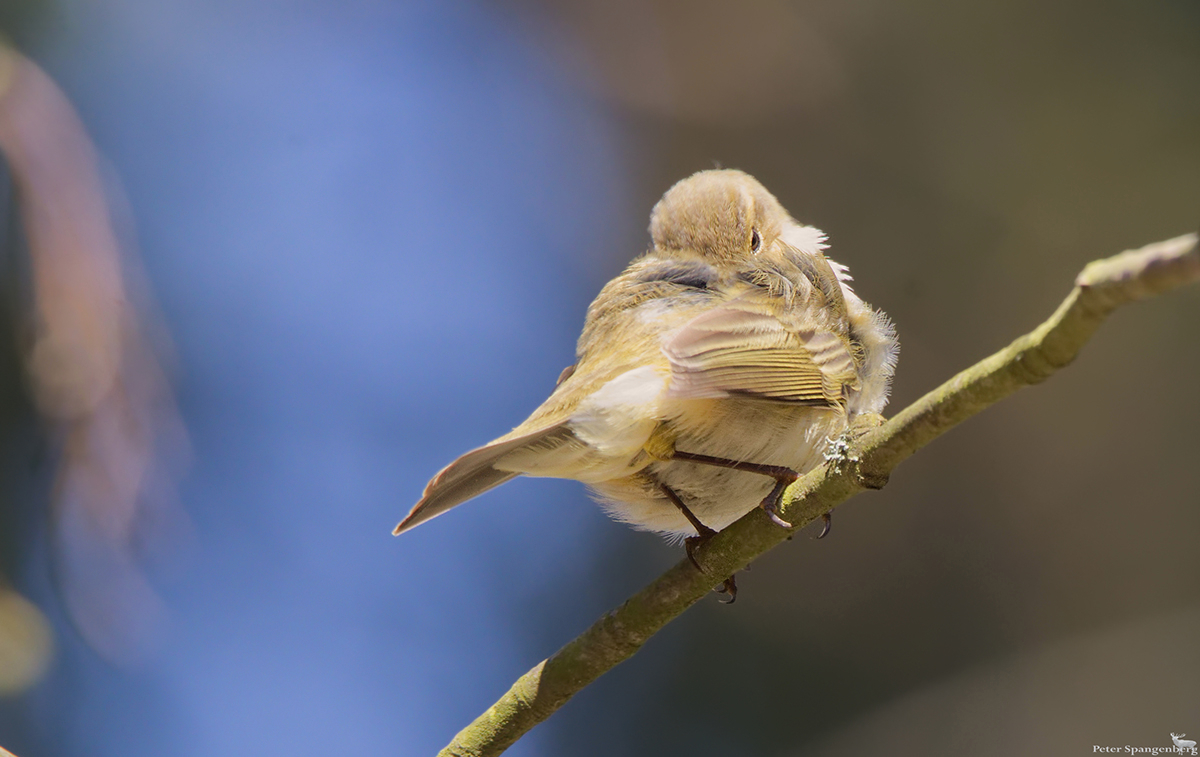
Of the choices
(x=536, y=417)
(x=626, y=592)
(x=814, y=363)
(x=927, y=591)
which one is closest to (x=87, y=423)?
(x=536, y=417)

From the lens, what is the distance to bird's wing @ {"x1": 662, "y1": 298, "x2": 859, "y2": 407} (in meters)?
2.30

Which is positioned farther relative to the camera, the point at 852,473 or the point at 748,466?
the point at 748,466

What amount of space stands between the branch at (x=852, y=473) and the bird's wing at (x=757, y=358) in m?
0.35

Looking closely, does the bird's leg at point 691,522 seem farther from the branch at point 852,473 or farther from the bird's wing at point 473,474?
the bird's wing at point 473,474

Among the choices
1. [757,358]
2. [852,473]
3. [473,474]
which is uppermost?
[757,358]

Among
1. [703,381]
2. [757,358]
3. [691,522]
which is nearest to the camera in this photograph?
[703,381]

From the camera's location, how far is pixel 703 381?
2.28 m

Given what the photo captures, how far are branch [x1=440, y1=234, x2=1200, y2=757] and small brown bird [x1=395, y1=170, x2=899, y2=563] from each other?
0.58 ft

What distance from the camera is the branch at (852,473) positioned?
1198mm

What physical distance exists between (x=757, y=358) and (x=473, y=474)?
0.80 metres

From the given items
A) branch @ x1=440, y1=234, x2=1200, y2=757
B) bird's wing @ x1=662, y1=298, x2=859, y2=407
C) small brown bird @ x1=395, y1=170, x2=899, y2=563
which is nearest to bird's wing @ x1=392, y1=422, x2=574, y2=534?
small brown bird @ x1=395, y1=170, x2=899, y2=563

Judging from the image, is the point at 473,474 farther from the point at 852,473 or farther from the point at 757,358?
the point at 852,473

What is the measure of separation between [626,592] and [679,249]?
110 inches

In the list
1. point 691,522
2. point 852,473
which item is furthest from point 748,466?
point 852,473
